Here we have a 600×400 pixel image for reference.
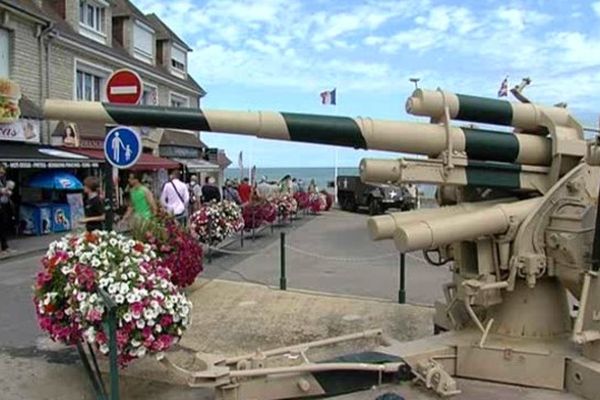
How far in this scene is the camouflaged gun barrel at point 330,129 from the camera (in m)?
3.76

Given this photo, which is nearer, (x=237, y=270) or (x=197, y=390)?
(x=197, y=390)

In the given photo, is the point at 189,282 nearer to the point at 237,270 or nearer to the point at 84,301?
the point at 237,270

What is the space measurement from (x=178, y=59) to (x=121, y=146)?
26274 mm

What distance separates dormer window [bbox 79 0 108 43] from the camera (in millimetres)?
21578

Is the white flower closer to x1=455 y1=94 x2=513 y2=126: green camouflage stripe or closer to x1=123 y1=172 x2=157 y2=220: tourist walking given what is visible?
x1=455 y1=94 x2=513 y2=126: green camouflage stripe

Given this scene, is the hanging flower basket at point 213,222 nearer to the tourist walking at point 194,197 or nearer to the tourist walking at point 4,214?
the tourist walking at point 4,214

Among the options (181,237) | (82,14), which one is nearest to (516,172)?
(181,237)

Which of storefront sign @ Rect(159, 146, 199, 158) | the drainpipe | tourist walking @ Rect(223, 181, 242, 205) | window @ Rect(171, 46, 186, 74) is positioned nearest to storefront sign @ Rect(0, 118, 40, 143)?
the drainpipe

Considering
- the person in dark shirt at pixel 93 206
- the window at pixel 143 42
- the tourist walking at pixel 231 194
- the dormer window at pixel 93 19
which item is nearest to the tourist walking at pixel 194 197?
the tourist walking at pixel 231 194

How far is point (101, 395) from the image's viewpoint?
4617mm

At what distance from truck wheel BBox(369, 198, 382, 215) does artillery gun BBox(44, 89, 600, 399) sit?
71.9ft

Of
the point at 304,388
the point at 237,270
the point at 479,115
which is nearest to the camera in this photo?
the point at 304,388

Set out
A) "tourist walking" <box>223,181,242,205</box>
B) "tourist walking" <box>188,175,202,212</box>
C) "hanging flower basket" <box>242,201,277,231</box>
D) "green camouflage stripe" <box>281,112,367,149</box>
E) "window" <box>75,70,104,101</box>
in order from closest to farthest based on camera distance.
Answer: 1. "green camouflage stripe" <box>281,112,367,149</box>
2. "hanging flower basket" <box>242,201,277,231</box>
3. "tourist walking" <box>188,175,202,212</box>
4. "window" <box>75,70,104,101</box>
5. "tourist walking" <box>223,181,242,205</box>

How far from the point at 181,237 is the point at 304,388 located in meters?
4.30
